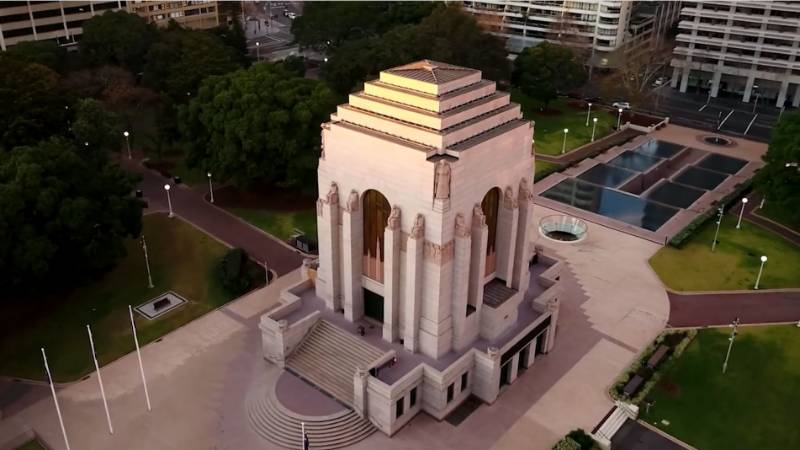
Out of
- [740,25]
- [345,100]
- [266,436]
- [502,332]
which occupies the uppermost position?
[740,25]

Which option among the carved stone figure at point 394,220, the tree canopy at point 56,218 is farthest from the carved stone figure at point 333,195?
the tree canopy at point 56,218

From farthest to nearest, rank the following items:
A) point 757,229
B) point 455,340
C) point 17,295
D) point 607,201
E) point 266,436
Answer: point 607,201
point 757,229
point 17,295
point 455,340
point 266,436

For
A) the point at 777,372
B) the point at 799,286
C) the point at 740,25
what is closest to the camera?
the point at 777,372

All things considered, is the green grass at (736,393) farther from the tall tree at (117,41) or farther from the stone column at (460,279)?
the tall tree at (117,41)

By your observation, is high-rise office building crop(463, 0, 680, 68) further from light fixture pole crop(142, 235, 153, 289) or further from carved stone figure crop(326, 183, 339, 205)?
carved stone figure crop(326, 183, 339, 205)

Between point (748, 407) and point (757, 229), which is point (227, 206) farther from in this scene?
point (757, 229)

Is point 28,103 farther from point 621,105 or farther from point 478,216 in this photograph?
point 621,105

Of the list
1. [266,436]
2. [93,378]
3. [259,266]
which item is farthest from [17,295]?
[266,436]
